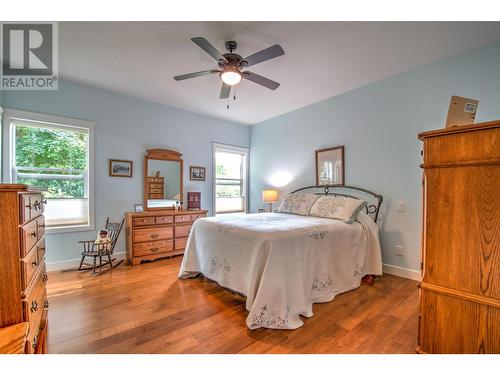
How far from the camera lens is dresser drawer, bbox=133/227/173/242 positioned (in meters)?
3.46

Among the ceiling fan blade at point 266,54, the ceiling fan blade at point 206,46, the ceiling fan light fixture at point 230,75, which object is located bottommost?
the ceiling fan light fixture at point 230,75

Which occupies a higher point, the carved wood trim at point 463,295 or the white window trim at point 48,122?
the white window trim at point 48,122

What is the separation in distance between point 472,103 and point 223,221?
2355 mm

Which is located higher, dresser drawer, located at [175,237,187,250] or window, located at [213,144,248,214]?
window, located at [213,144,248,214]

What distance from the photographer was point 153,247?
359 centimetres

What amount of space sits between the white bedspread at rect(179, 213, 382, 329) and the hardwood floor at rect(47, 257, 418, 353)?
0.13 metres

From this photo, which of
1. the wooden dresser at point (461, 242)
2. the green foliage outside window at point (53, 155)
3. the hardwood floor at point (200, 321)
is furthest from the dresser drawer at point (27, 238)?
the green foliage outside window at point (53, 155)

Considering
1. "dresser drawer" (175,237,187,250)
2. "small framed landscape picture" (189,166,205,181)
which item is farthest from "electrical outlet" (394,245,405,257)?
"small framed landscape picture" (189,166,205,181)

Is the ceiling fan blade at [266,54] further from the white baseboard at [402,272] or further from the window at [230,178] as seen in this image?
the white baseboard at [402,272]

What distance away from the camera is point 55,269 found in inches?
124

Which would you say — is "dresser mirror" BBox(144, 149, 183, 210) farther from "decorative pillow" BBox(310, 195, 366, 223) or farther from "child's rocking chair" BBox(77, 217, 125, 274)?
"decorative pillow" BBox(310, 195, 366, 223)

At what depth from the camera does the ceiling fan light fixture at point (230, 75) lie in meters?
2.30

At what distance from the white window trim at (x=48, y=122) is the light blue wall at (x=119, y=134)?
7 cm
